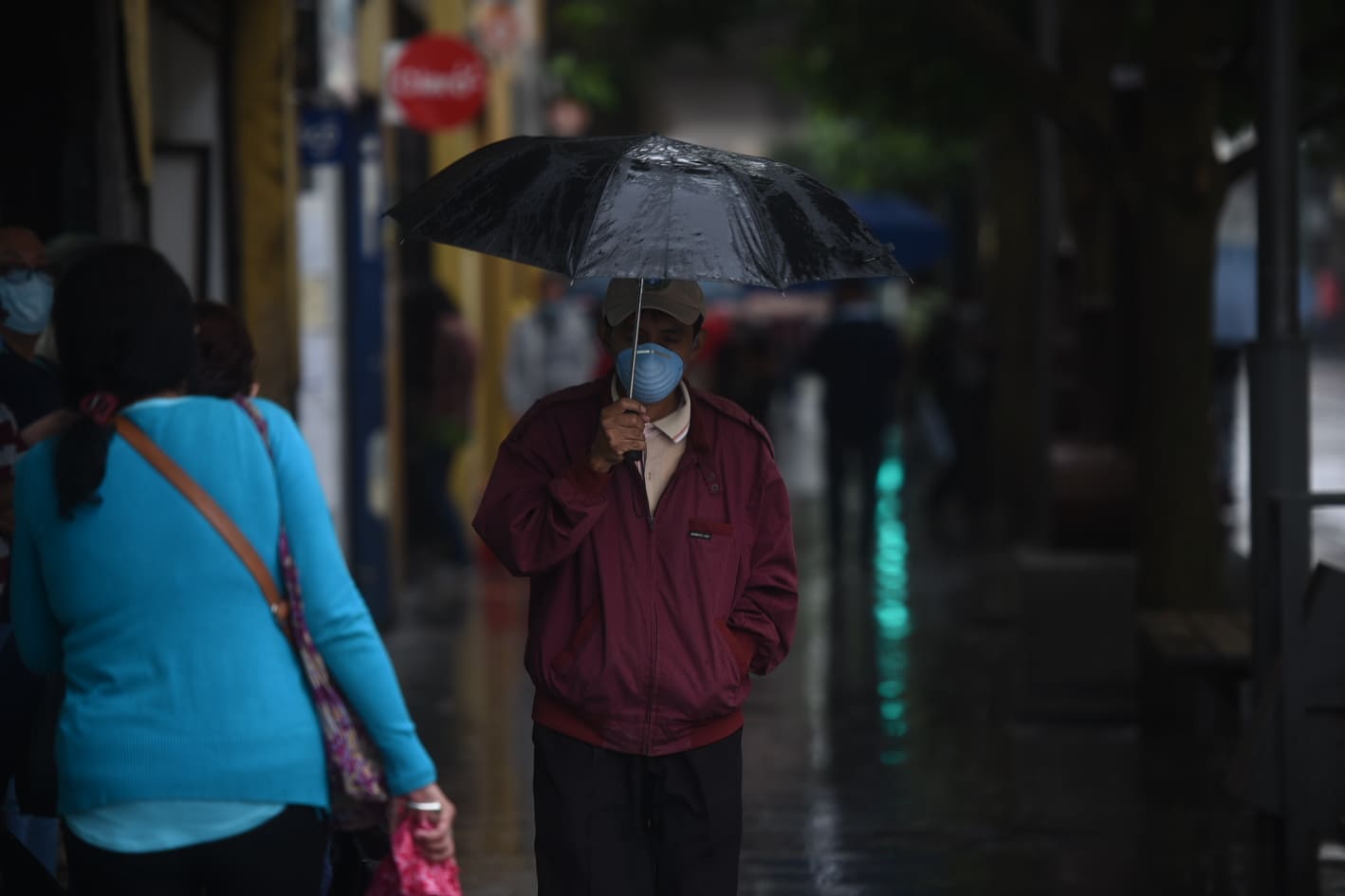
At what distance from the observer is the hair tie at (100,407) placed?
3.18 m

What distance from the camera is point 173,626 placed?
10.4ft

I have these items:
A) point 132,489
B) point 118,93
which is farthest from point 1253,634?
point 132,489

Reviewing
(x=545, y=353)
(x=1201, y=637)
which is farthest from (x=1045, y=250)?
(x=1201, y=637)

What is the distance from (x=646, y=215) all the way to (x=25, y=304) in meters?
1.86

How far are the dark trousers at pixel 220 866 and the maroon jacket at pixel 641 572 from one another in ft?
2.75

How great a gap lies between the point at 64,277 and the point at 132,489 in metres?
0.36

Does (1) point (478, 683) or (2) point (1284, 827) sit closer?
(2) point (1284, 827)

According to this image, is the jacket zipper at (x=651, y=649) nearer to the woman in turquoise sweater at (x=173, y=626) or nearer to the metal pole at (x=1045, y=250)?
the woman in turquoise sweater at (x=173, y=626)

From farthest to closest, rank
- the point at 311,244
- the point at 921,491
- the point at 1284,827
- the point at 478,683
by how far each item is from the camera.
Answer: the point at 921,491
the point at 311,244
the point at 478,683
the point at 1284,827

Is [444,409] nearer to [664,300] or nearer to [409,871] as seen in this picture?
[664,300]

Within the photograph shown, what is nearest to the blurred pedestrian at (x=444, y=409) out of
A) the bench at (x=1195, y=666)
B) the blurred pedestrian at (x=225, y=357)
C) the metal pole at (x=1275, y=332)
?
the bench at (x=1195, y=666)

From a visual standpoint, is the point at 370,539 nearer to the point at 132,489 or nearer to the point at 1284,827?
the point at 1284,827

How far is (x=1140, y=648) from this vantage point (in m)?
8.45

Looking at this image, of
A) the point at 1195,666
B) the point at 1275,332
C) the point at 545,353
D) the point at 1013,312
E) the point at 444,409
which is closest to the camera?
the point at 1275,332
